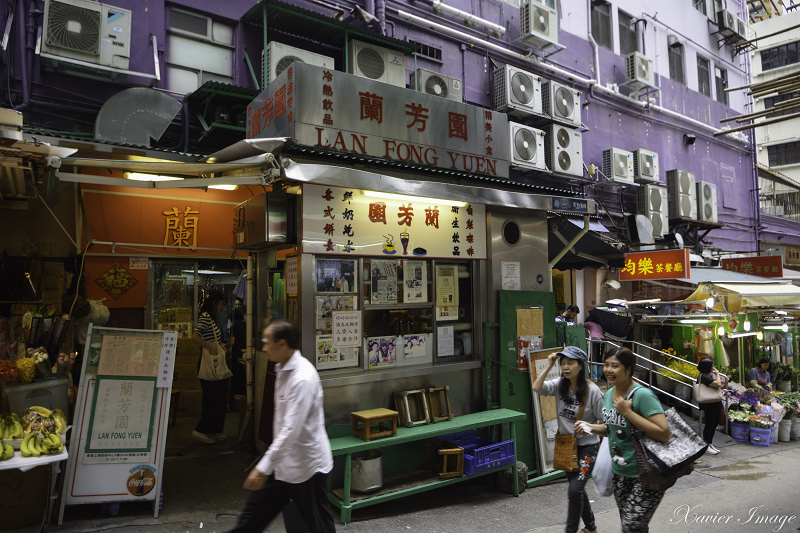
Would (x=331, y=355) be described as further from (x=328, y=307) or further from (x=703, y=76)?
(x=703, y=76)

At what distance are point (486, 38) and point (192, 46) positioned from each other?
7.32 metres

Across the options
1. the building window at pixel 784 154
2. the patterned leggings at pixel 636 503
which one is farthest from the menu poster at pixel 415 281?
the building window at pixel 784 154

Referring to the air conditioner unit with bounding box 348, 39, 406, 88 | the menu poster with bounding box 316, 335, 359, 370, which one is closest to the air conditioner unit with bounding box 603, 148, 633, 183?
the air conditioner unit with bounding box 348, 39, 406, 88

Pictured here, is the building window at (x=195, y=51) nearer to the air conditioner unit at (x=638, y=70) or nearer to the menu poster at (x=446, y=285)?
the menu poster at (x=446, y=285)

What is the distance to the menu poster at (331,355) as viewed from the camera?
5.84m

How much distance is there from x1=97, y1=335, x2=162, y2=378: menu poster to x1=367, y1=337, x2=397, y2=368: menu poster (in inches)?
93.4

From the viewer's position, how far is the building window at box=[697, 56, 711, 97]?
19.7m

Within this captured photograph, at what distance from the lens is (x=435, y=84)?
1167cm

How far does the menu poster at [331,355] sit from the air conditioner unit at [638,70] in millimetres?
14488

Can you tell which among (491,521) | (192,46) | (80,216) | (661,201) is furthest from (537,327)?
(661,201)

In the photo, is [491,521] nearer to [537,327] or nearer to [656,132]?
[537,327]

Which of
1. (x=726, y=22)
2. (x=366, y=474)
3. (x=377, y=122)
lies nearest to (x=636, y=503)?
(x=366, y=474)

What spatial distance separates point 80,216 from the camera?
816 centimetres

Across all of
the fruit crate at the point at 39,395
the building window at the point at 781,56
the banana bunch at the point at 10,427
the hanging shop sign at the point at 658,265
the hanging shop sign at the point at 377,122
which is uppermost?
the building window at the point at 781,56
